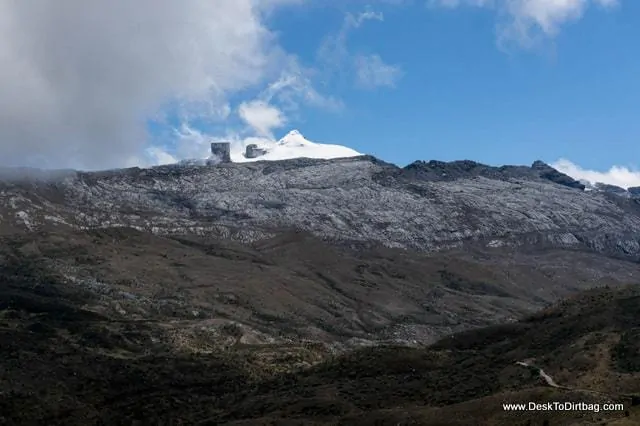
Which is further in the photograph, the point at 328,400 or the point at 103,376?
the point at 103,376

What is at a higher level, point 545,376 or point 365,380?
point 545,376

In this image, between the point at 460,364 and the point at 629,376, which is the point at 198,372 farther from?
the point at 629,376

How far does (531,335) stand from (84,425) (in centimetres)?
8014

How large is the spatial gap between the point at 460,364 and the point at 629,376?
109 feet

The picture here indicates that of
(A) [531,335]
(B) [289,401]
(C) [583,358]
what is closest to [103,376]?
(B) [289,401]

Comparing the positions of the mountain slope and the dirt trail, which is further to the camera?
the dirt trail

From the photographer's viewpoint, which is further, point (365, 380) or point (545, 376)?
point (365, 380)

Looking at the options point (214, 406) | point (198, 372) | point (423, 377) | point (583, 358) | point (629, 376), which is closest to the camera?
point (629, 376)

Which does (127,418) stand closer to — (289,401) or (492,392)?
(289,401)

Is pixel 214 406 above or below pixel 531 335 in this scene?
below

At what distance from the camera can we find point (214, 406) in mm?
147250

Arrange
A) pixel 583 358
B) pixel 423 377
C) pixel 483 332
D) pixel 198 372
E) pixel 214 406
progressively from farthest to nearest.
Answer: pixel 198 372, pixel 483 332, pixel 214 406, pixel 423 377, pixel 583 358

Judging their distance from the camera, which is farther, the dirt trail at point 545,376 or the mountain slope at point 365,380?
the dirt trail at point 545,376

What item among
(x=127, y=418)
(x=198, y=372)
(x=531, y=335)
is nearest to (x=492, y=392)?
(x=531, y=335)
